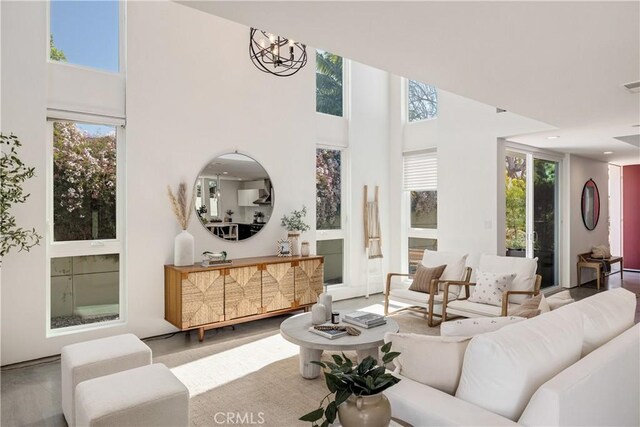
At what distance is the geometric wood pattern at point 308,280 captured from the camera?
5293 millimetres

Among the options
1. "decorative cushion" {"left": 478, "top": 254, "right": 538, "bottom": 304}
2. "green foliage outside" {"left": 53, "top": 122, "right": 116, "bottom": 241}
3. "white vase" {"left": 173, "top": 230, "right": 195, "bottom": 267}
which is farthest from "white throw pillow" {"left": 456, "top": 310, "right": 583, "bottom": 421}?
"green foliage outside" {"left": 53, "top": 122, "right": 116, "bottom": 241}

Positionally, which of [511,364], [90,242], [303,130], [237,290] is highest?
[303,130]

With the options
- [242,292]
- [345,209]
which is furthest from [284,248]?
[345,209]

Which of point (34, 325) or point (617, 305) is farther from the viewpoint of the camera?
point (34, 325)

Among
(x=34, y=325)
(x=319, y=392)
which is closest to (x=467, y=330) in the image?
(x=319, y=392)

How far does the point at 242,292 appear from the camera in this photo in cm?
476

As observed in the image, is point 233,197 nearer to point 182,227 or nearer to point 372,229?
point 182,227

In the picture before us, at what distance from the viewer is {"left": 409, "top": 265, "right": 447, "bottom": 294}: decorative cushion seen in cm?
516

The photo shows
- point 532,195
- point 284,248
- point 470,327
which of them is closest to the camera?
point 470,327

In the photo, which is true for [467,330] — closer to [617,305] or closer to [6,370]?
[617,305]

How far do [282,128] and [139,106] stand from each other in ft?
6.14

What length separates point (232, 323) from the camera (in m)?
4.69

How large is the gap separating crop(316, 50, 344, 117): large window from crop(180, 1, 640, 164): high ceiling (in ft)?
11.1

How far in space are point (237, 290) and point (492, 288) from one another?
2835 mm
